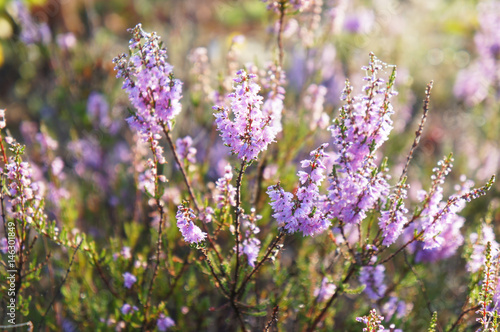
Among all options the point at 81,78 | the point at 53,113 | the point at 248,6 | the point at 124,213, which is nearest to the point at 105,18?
the point at 248,6

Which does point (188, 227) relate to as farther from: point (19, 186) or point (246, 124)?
point (19, 186)

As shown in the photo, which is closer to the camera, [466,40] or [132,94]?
[132,94]

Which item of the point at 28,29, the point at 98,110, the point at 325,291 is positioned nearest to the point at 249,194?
the point at 325,291

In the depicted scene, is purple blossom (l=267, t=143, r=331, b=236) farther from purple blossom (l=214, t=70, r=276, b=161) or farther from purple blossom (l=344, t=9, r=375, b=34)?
purple blossom (l=344, t=9, r=375, b=34)

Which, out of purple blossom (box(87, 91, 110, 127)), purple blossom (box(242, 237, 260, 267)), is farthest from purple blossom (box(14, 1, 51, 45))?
purple blossom (box(242, 237, 260, 267))

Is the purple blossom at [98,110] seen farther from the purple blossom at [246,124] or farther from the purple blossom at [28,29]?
the purple blossom at [246,124]

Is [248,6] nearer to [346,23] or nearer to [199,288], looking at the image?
[346,23]

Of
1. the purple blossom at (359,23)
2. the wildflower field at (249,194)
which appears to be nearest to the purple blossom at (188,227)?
the wildflower field at (249,194)
